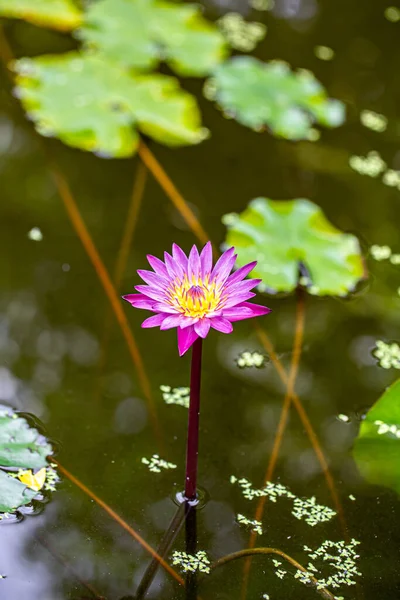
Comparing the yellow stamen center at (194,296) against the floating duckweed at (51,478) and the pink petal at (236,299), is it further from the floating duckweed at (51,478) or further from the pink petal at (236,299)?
the floating duckweed at (51,478)

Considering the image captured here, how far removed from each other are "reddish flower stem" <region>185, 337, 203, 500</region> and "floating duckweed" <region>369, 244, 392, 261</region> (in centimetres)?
119

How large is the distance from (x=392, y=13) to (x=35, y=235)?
255cm

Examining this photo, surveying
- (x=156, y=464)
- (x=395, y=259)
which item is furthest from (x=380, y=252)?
(x=156, y=464)

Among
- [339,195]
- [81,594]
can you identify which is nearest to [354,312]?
[339,195]

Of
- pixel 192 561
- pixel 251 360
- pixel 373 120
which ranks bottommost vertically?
pixel 192 561

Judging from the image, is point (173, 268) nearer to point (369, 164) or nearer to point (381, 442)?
point (381, 442)

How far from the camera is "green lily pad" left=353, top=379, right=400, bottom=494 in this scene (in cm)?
191

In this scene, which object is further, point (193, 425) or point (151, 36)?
point (151, 36)

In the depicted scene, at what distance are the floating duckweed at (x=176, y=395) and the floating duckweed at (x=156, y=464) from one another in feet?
0.65

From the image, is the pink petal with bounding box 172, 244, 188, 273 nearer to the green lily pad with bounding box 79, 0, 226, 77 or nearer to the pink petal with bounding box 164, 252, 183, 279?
the pink petal with bounding box 164, 252, 183, 279

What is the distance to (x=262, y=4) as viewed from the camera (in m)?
3.88

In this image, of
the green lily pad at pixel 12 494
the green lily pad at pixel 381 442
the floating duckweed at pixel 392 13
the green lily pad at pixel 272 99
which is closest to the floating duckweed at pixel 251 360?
the green lily pad at pixel 381 442

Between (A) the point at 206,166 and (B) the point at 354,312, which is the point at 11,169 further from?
(B) the point at 354,312

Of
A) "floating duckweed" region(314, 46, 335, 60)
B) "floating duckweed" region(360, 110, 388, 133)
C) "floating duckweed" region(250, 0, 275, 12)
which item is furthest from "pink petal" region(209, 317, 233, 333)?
"floating duckweed" region(250, 0, 275, 12)
